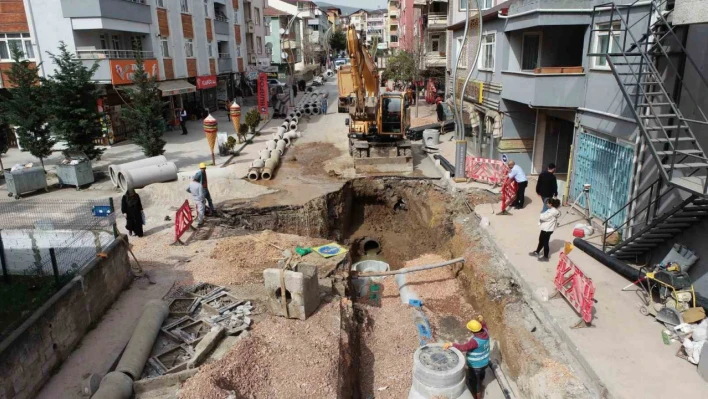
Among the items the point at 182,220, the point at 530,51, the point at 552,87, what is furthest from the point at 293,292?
the point at 530,51

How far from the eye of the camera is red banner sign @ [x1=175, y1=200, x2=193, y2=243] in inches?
499

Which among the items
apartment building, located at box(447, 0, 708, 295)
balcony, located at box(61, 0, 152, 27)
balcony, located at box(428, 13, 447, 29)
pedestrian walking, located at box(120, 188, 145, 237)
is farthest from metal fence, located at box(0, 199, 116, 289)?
balcony, located at box(428, 13, 447, 29)

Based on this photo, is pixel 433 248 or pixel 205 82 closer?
pixel 433 248

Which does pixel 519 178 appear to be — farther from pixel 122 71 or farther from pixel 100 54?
pixel 100 54

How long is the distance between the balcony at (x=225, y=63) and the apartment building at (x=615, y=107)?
25.2 m

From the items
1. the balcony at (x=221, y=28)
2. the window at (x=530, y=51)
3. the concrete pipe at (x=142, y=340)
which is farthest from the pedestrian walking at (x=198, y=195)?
the balcony at (x=221, y=28)

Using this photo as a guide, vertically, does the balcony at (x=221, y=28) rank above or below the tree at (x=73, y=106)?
above

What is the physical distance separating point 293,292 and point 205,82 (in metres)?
29.6

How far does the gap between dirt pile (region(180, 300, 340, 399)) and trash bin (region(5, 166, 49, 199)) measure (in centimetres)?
1325

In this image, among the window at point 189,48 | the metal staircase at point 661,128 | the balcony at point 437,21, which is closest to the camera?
the metal staircase at point 661,128

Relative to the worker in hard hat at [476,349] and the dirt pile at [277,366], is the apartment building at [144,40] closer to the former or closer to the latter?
the dirt pile at [277,366]

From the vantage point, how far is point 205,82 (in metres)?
34.5

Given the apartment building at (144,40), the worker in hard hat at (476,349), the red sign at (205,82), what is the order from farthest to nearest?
the red sign at (205,82) → the apartment building at (144,40) → the worker in hard hat at (476,349)

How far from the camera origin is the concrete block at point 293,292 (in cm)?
862
